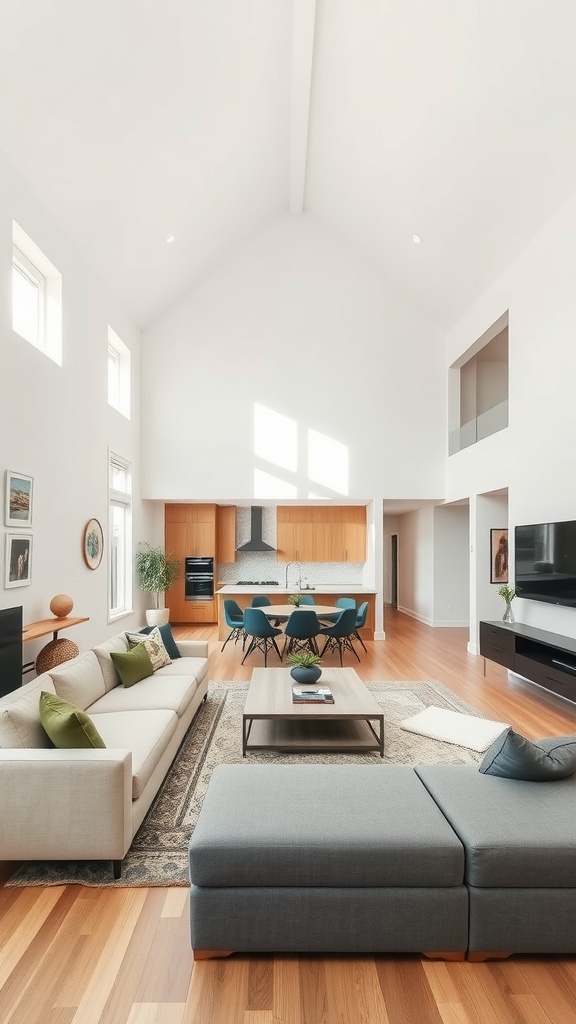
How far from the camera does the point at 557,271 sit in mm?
5863

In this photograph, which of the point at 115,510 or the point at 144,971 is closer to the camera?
the point at 144,971

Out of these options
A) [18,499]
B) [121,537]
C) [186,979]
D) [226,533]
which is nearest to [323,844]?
[186,979]

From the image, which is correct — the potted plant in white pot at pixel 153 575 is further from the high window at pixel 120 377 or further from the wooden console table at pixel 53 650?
the wooden console table at pixel 53 650

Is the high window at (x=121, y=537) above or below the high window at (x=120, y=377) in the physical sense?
below

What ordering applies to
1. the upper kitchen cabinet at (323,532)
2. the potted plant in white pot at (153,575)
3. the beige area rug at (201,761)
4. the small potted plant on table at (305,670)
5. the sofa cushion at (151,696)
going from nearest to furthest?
the beige area rug at (201,761)
the sofa cushion at (151,696)
the small potted plant on table at (305,670)
the potted plant in white pot at (153,575)
the upper kitchen cabinet at (323,532)

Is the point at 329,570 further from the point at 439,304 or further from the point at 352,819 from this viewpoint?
the point at 352,819

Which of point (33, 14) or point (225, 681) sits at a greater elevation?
point (33, 14)

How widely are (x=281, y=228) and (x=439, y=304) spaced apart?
10.0ft

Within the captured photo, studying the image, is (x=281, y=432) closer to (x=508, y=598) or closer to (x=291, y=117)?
(x=291, y=117)

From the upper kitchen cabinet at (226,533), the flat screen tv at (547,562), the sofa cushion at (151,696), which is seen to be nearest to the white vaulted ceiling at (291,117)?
the flat screen tv at (547,562)

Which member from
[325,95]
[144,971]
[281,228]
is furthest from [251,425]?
[144,971]

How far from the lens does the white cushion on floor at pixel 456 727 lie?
432cm

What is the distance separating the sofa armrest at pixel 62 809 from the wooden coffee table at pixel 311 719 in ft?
4.95

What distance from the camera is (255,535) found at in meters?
10.5
